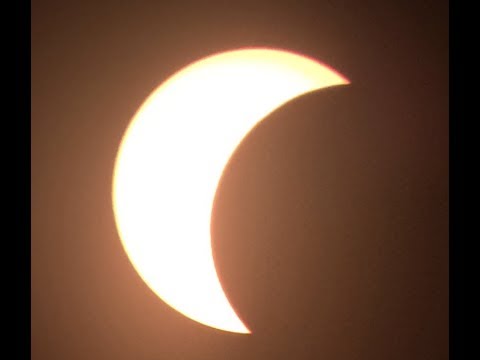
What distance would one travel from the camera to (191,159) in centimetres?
169

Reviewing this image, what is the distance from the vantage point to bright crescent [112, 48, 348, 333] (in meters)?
1.66

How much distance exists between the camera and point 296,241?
167 cm

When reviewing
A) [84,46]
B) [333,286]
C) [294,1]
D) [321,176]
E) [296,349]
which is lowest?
[296,349]

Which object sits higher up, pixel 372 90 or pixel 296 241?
pixel 372 90

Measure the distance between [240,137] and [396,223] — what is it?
62 centimetres

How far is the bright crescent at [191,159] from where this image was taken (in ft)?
5.45

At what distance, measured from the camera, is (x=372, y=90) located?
5.32 ft

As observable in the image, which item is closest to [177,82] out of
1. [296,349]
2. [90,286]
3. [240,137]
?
[240,137]
